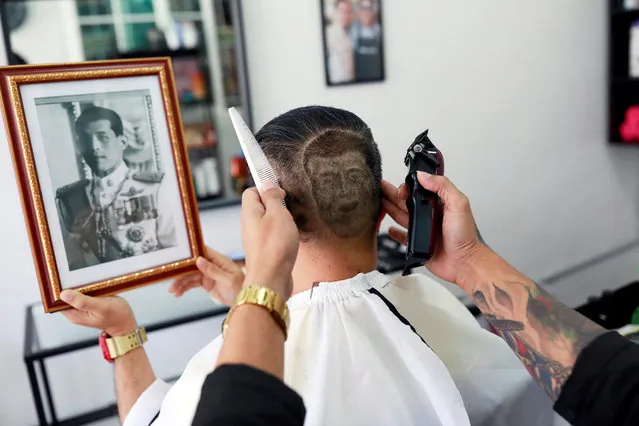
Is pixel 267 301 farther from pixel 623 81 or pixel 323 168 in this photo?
pixel 623 81

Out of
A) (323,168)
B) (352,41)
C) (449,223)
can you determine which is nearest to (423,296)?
(449,223)

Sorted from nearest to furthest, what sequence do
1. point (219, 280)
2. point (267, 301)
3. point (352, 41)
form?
point (267, 301) < point (219, 280) < point (352, 41)

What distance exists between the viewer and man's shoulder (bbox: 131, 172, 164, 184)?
3.55 ft

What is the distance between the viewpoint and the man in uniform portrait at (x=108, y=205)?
1.01 m

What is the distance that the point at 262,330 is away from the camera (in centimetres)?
68

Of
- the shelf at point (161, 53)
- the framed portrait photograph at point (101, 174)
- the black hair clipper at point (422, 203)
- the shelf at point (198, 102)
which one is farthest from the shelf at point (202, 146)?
the black hair clipper at point (422, 203)

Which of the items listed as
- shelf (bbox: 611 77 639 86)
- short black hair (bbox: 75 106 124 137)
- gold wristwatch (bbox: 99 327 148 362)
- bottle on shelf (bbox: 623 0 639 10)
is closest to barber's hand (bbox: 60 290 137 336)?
gold wristwatch (bbox: 99 327 148 362)

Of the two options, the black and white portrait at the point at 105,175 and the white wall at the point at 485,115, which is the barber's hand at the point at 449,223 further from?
the white wall at the point at 485,115

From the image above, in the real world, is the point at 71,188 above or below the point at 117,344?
above

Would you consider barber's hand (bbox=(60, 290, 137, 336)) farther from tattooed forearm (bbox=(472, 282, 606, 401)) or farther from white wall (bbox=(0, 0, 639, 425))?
white wall (bbox=(0, 0, 639, 425))

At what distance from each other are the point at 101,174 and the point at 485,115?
1955 millimetres

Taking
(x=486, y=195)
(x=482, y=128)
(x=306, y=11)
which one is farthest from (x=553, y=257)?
(x=306, y=11)

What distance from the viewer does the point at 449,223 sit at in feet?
3.29

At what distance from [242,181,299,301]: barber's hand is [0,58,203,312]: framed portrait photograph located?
367 mm
